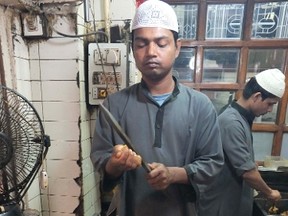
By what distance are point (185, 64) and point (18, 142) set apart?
5.55 ft

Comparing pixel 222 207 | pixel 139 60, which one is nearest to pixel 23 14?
pixel 139 60

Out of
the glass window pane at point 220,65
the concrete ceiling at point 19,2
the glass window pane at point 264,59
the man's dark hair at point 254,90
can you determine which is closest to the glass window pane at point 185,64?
the glass window pane at point 220,65

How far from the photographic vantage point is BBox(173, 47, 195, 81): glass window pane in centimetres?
218

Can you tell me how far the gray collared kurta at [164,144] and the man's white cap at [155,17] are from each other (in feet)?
0.89

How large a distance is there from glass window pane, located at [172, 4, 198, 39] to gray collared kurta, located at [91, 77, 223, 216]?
A: 1.39m

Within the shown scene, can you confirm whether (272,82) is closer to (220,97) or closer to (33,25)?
(220,97)

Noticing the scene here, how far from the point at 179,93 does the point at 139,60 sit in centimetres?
23

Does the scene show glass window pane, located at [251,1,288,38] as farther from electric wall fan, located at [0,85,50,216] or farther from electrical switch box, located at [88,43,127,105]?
electric wall fan, located at [0,85,50,216]

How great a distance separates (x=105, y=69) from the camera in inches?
58.6

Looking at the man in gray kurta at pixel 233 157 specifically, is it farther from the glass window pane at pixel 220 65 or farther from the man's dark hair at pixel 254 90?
the glass window pane at pixel 220 65

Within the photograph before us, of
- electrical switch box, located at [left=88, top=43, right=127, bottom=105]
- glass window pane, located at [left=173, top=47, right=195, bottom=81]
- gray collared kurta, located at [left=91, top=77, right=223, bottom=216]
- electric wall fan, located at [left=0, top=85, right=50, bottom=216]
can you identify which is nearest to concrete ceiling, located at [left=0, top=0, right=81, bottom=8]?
electrical switch box, located at [left=88, top=43, right=127, bottom=105]

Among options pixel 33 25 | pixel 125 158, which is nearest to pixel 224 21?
pixel 33 25

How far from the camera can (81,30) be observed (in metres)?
1.44

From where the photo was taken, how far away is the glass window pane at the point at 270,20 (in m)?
1.99
